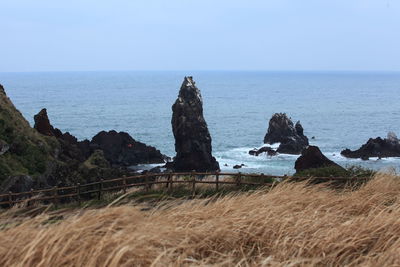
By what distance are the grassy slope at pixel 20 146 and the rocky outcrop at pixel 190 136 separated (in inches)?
780

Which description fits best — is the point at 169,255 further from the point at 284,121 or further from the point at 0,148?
the point at 284,121

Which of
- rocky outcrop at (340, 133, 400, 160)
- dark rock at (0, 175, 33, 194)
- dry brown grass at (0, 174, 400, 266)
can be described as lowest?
rocky outcrop at (340, 133, 400, 160)

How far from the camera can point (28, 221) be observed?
5.96 m

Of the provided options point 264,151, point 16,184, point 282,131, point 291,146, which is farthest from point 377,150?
point 16,184

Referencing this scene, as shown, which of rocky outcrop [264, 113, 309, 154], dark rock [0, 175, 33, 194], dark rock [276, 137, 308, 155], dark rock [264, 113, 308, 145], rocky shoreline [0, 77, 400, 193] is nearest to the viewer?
dark rock [0, 175, 33, 194]

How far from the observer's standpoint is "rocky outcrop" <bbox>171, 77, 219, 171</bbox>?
64.6m

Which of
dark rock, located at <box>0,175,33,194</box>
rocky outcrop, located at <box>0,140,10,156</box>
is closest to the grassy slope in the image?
rocky outcrop, located at <box>0,140,10,156</box>

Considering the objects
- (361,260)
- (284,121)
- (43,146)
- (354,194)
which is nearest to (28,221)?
(361,260)

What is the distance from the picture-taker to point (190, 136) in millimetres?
66125

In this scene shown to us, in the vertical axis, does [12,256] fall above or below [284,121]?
above

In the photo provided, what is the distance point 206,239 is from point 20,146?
41671 mm

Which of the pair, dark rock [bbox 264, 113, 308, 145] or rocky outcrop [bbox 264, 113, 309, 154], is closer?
rocky outcrop [bbox 264, 113, 309, 154]

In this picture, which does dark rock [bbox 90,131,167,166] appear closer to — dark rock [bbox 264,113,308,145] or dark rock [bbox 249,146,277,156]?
dark rock [bbox 249,146,277,156]

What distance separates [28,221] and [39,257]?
46.5 inches
